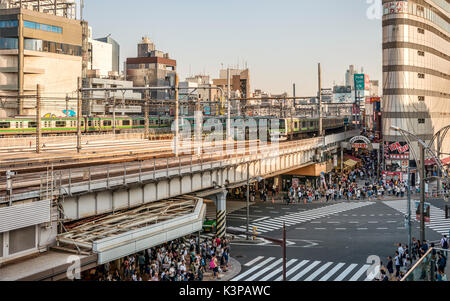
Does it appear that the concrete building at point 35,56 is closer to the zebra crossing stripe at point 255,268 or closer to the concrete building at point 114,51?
the zebra crossing stripe at point 255,268

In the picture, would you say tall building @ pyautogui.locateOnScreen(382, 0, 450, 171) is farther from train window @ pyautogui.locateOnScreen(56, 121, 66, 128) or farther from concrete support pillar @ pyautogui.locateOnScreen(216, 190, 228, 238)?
train window @ pyautogui.locateOnScreen(56, 121, 66, 128)

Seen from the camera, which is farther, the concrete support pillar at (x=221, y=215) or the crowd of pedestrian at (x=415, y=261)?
the concrete support pillar at (x=221, y=215)

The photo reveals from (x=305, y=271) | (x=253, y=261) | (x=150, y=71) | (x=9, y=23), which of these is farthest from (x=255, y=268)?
(x=150, y=71)

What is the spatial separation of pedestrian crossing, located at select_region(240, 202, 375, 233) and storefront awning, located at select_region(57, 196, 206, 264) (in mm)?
11562

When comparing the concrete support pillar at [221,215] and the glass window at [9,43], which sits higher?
the glass window at [9,43]

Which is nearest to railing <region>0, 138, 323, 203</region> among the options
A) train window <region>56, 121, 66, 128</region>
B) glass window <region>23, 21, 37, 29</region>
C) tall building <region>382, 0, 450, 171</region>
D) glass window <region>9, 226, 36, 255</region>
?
glass window <region>9, 226, 36, 255</region>

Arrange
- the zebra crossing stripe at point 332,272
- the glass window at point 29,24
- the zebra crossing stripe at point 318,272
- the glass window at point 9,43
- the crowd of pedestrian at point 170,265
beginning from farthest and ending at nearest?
the glass window at point 29,24 < the glass window at point 9,43 < the zebra crossing stripe at point 318,272 < the zebra crossing stripe at point 332,272 < the crowd of pedestrian at point 170,265

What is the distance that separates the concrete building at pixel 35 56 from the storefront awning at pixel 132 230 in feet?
168

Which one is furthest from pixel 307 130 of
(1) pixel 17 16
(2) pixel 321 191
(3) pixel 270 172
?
(1) pixel 17 16

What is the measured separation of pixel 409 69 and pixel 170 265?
49.9 m

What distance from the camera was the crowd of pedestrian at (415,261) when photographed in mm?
9734

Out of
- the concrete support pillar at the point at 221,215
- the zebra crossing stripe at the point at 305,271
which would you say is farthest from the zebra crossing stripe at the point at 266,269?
the concrete support pillar at the point at 221,215

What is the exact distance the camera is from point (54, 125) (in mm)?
59594

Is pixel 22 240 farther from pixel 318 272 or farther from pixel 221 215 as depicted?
pixel 221 215
